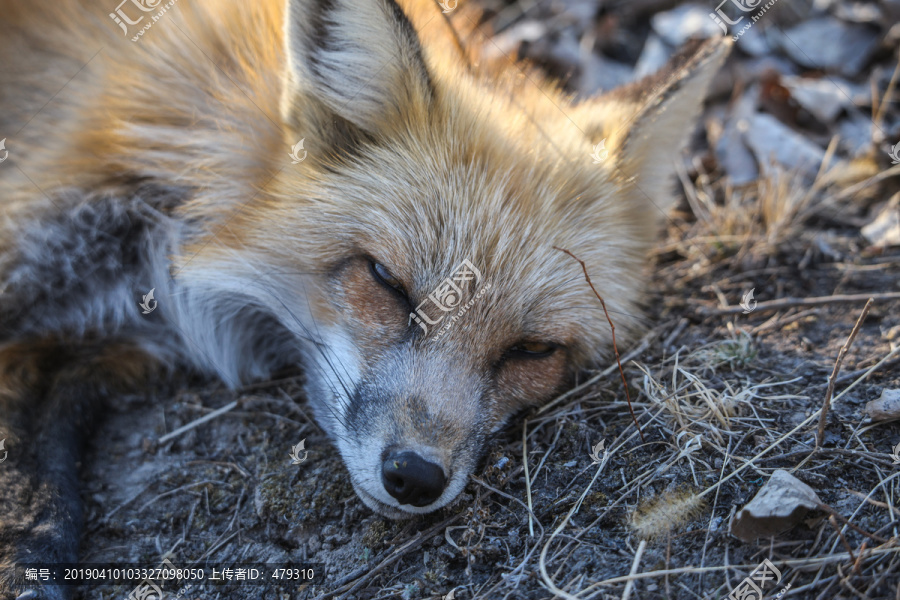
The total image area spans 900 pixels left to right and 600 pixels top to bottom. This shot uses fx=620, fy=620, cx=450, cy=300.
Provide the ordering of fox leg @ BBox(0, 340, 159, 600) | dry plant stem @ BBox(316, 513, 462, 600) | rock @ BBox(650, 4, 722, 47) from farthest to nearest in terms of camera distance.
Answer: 1. rock @ BBox(650, 4, 722, 47)
2. fox leg @ BBox(0, 340, 159, 600)
3. dry plant stem @ BBox(316, 513, 462, 600)

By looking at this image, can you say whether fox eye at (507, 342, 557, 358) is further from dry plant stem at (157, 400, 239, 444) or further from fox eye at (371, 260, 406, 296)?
dry plant stem at (157, 400, 239, 444)

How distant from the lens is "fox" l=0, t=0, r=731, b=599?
2166 mm

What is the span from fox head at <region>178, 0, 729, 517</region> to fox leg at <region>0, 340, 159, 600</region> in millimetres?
713

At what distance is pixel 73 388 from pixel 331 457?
1161mm

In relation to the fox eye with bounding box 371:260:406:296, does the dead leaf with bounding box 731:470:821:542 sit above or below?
below

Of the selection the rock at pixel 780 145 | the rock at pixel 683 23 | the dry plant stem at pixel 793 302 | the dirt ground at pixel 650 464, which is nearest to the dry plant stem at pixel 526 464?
the dirt ground at pixel 650 464

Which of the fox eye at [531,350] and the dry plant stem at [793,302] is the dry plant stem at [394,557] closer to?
the fox eye at [531,350]

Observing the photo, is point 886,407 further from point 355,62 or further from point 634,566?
point 355,62

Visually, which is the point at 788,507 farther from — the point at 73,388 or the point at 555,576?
the point at 73,388

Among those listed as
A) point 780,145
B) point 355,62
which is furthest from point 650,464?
point 780,145

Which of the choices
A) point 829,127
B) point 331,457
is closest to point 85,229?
point 331,457

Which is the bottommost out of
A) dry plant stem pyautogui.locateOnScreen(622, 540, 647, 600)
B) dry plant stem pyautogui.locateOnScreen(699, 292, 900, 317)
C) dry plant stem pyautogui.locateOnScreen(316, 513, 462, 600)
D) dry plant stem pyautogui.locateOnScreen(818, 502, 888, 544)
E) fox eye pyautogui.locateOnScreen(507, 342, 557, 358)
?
dry plant stem pyautogui.locateOnScreen(699, 292, 900, 317)

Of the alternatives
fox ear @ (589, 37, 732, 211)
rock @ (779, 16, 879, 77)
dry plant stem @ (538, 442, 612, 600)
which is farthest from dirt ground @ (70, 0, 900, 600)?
rock @ (779, 16, 879, 77)

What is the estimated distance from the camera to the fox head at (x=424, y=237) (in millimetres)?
2133
